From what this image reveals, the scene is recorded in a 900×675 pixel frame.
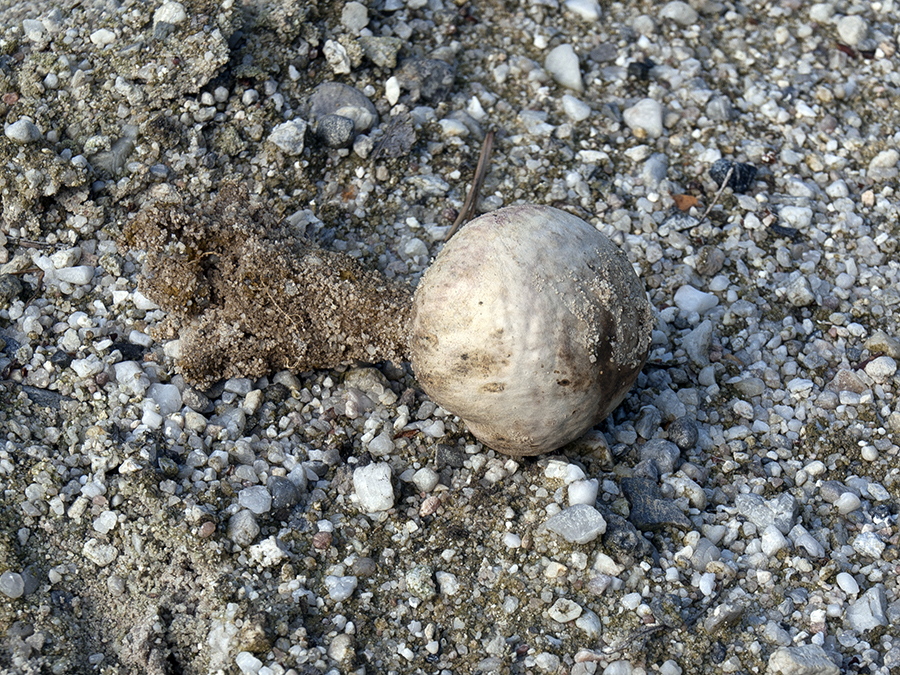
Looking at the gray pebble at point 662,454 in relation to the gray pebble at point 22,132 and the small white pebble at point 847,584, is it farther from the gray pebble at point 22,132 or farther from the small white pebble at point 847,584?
the gray pebble at point 22,132

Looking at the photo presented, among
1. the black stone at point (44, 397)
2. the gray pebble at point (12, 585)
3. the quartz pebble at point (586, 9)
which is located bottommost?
the gray pebble at point (12, 585)

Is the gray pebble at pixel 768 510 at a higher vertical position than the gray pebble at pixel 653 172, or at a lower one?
lower

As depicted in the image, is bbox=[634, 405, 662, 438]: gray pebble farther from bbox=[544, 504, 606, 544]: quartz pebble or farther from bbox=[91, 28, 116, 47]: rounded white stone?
bbox=[91, 28, 116, 47]: rounded white stone

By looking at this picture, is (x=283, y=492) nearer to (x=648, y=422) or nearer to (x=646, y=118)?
(x=648, y=422)

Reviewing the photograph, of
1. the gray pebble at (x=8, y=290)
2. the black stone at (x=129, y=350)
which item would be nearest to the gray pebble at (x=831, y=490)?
the black stone at (x=129, y=350)

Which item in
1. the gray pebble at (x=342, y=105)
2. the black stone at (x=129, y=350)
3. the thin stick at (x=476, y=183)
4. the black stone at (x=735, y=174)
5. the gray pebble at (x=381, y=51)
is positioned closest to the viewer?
the black stone at (x=129, y=350)

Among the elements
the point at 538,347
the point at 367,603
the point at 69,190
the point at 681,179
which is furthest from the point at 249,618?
the point at 681,179

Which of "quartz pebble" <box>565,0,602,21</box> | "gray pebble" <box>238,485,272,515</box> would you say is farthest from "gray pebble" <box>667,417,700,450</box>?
"quartz pebble" <box>565,0,602,21</box>
